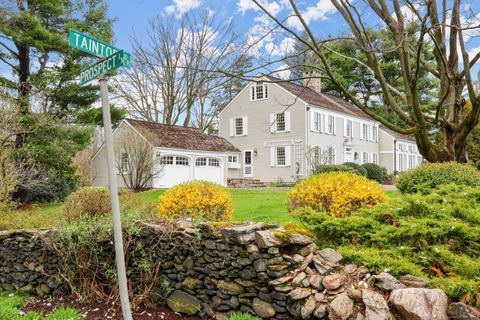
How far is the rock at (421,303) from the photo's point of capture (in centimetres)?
323

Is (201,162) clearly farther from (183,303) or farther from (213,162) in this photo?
(183,303)

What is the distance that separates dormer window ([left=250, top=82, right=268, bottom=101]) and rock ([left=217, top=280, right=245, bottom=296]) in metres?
24.0

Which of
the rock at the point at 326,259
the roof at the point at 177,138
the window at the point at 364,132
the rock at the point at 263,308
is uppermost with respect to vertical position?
the window at the point at 364,132

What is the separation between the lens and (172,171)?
861 inches

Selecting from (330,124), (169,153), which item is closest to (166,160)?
(169,153)

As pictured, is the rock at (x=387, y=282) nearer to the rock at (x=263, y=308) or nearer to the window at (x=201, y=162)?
the rock at (x=263, y=308)

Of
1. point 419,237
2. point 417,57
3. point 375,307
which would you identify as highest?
point 417,57

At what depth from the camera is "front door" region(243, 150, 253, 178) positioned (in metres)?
27.9

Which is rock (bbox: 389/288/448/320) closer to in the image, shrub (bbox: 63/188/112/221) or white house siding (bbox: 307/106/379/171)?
shrub (bbox: 63/188/112/221)

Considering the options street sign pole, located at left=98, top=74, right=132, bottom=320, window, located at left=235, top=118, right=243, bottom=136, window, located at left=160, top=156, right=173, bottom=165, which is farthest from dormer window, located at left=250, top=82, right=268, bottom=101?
street sign pole, located at left=98, top=74, right=132, bottom=320

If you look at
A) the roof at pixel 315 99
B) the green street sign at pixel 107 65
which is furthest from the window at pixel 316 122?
the green street sign at pixel 107 65

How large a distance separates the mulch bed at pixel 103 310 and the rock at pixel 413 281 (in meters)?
2.27

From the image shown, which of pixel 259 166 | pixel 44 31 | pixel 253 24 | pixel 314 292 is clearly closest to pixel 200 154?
pixel 259 166

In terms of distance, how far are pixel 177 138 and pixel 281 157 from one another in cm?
786
